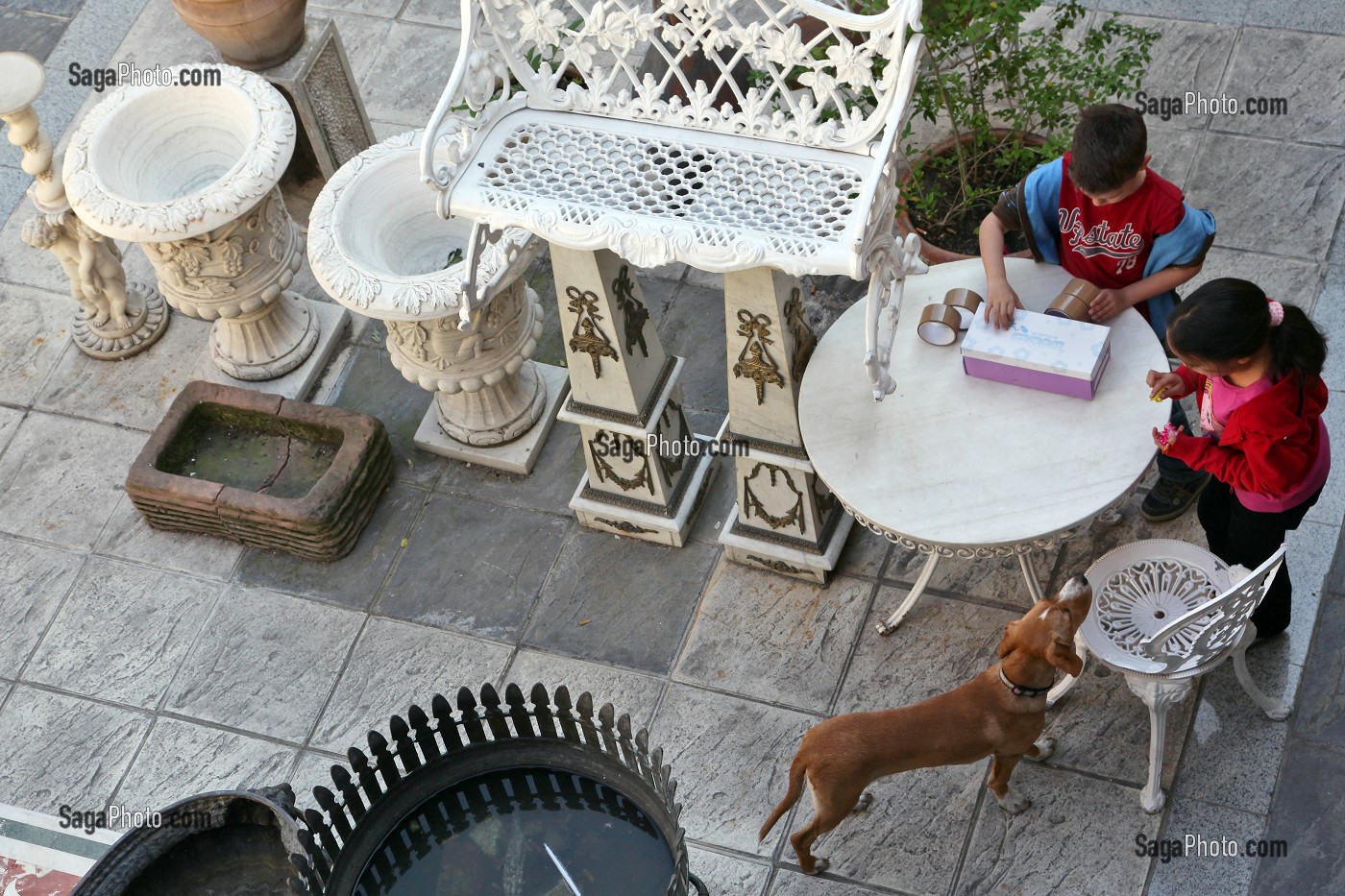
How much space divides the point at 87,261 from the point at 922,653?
11.3 feet

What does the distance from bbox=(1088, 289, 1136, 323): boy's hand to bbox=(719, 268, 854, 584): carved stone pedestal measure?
0.82 m

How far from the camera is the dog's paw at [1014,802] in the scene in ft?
14.1

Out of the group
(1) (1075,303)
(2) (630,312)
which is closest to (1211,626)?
(1) (1075,303)

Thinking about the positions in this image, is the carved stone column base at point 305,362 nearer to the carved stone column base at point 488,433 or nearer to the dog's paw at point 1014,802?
the carved stone column base at point 488,433

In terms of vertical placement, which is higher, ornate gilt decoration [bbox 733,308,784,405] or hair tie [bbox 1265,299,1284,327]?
hair tie [bbox 1265,299,1284,327]

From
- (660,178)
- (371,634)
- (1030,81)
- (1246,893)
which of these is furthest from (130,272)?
(1246,893)

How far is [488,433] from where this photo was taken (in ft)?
17.6

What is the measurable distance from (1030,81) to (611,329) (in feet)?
5.95

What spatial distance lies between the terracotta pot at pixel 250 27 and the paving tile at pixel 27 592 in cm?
202

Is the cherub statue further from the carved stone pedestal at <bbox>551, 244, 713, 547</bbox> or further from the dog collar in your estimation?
the dog collar

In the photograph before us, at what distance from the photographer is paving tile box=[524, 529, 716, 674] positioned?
16.1ft

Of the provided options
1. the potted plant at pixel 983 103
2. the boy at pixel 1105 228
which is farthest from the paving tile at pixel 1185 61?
the boy at pixel 1105 228

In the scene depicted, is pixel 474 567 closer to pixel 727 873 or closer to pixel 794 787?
pixel 727 873

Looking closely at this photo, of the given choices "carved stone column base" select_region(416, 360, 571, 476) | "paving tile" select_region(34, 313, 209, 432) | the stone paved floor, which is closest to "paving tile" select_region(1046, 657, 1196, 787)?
the stone paved floor
